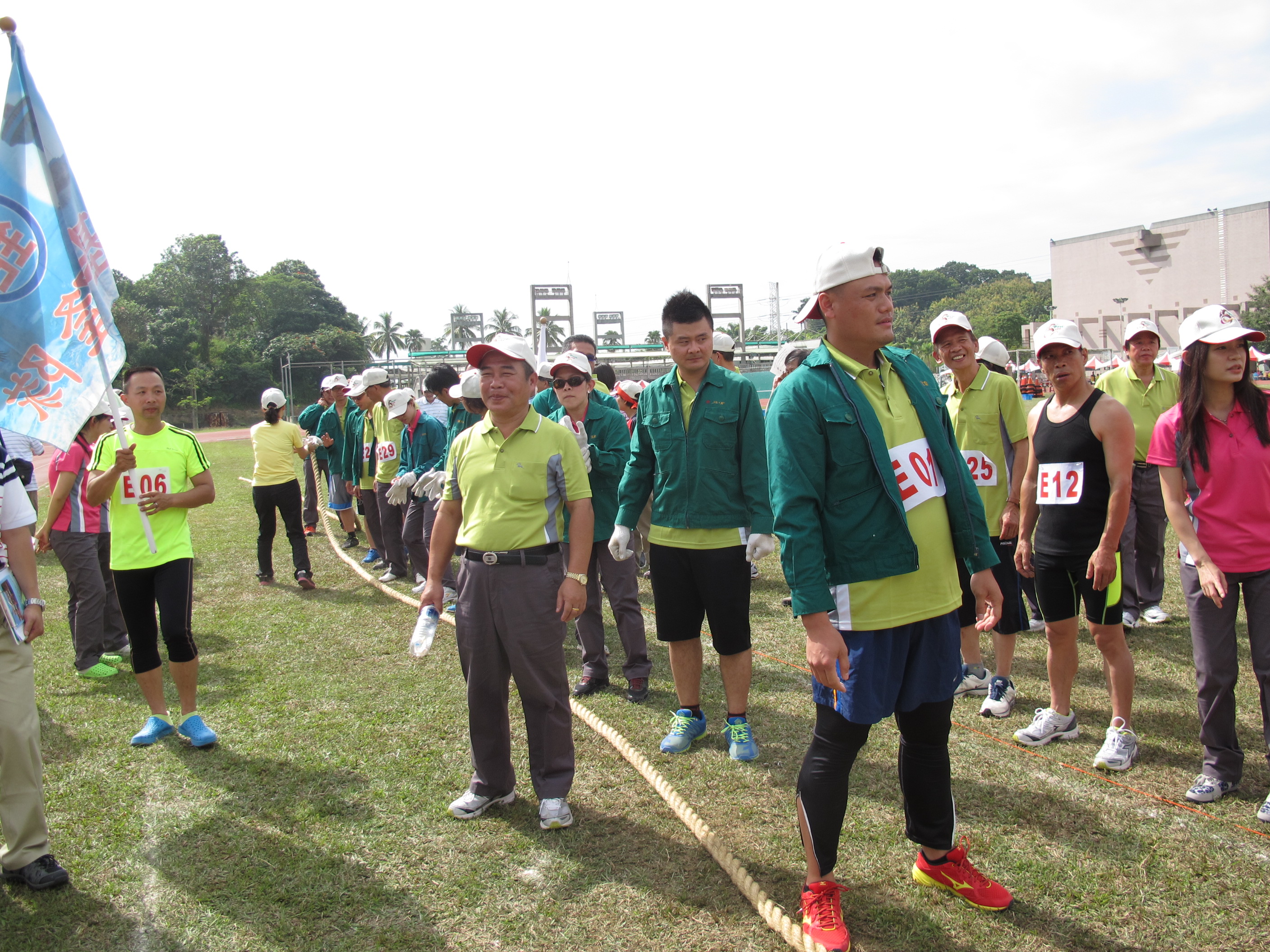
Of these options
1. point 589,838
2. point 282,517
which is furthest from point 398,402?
point 589,838

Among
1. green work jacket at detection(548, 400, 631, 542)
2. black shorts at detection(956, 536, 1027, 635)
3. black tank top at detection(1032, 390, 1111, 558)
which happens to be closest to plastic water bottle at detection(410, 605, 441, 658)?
green work jacket at detection(548, 400, 631, 542)

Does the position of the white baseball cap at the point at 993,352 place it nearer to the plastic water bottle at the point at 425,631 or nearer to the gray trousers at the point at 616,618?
the gray trousers at the point at 616,618

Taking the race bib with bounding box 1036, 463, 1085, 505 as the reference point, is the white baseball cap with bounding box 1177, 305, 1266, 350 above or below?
above

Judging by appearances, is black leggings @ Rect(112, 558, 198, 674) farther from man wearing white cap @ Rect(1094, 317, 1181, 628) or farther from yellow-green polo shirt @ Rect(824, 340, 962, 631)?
man wearing white cap @ Rect(1094, 317, 1181, 628)

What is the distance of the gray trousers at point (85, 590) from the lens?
6.16m

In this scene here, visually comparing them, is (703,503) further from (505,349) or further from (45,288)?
(45,288)

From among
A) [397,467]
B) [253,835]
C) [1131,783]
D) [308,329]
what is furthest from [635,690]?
[308,329]

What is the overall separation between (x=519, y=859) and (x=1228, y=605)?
331 centimetres

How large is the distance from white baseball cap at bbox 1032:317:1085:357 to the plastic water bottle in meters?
3.14

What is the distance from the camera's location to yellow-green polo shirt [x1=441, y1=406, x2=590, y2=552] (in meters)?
3.55

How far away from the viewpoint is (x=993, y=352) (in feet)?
19.6

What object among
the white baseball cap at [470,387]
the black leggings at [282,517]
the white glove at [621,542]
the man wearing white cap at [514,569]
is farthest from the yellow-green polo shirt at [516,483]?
the black leggings at [282,517]

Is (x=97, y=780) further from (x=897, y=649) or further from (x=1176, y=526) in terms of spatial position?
(x=1176, y=526)

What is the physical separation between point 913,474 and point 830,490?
282 mm
